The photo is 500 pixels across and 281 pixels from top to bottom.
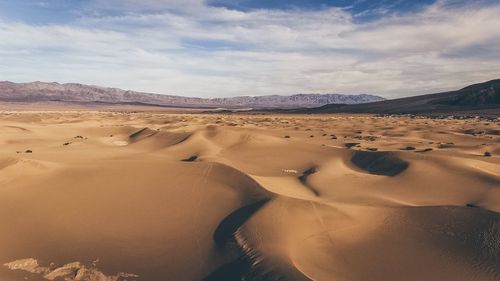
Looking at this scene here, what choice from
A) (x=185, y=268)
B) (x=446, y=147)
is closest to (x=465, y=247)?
(x=185, y=268)

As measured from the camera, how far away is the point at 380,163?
1753cm

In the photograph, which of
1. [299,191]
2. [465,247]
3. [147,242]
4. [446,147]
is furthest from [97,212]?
[446,147]

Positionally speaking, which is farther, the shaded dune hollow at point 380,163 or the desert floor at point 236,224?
the shaded dune hollow at point 380,163

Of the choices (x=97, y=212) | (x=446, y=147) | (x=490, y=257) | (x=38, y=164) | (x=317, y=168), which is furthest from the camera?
(x=446, y=147)

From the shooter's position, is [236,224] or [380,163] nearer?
[236,224]

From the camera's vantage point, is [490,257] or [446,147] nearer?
[490,257]

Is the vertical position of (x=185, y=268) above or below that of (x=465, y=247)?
below

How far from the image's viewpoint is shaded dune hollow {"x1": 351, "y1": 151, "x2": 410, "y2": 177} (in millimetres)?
16045

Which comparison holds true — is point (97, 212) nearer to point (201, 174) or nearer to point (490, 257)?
point (201, 174)

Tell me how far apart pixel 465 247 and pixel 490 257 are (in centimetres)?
50

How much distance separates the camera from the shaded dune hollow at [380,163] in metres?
16.0

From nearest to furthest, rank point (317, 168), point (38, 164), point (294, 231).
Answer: point (294, 231) → point (38, 164) → point (317, 168)

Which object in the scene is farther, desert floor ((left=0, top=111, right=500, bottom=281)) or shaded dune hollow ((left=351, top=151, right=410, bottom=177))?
shaded dune hollow ((left=351, top=151, right=410, bottom=177))

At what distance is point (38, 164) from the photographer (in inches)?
533
